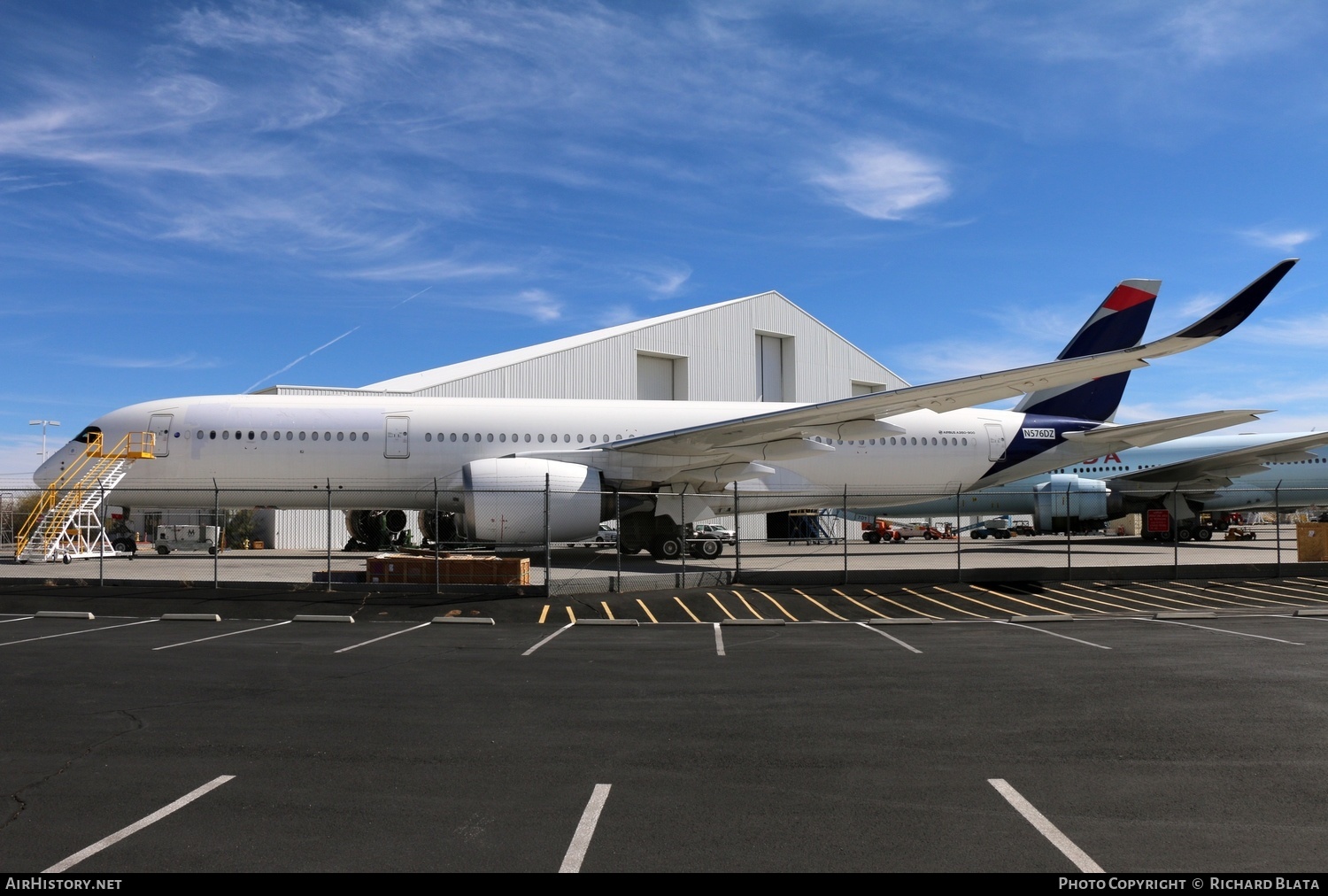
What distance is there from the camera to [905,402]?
65.6ft

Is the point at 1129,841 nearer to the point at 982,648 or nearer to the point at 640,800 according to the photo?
the point at 640,800

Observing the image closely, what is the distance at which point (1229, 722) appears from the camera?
730 centimetres

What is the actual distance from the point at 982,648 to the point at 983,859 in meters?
7.21

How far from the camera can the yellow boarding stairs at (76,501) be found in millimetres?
20906

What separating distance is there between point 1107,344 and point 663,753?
2653cm

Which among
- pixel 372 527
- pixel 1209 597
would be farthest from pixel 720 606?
pixel 372 527

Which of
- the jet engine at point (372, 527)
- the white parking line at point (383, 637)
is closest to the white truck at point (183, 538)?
the jet engine at point (372, 527)

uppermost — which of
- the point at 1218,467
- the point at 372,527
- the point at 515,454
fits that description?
the point at 515,454

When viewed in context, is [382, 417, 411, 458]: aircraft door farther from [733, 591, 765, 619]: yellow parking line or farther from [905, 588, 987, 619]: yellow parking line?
[905, 588, 987, 619]: yellow parking line

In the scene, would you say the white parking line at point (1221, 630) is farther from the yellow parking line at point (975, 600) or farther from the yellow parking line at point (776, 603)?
the yellow parking line at point (776, 603)

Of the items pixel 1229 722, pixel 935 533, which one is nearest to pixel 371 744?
pixel 1229 722

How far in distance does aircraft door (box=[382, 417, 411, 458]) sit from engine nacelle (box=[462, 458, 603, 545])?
7.79 feet

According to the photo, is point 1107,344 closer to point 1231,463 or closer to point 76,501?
point 1231,463

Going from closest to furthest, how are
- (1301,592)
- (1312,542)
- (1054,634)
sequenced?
(1054,634), (1301,592), (1312,542)
